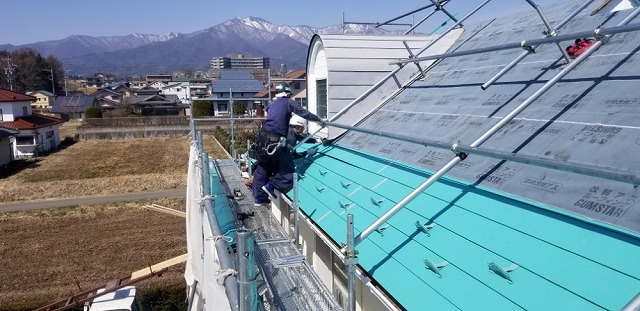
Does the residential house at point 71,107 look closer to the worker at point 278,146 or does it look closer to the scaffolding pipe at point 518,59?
the worker at point 278,146

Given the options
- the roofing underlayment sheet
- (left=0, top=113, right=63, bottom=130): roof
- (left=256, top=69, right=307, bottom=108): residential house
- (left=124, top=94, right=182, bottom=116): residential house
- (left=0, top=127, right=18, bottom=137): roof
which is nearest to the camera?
the roofing underlayment sheet

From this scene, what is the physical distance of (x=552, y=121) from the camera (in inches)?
178

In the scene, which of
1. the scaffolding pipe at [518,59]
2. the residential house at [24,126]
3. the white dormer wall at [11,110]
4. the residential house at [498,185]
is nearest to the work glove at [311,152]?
the residential house at [498,185]

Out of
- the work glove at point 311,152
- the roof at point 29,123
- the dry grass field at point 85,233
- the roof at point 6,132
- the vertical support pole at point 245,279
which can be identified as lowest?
the dry grass field at point 85,233

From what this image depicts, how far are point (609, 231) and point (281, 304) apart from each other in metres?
2.75

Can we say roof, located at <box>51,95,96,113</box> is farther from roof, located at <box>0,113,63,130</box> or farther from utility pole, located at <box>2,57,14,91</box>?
utility pole, located at <box>2,57,14,91</box>

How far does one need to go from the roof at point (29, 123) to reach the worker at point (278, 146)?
34330mm

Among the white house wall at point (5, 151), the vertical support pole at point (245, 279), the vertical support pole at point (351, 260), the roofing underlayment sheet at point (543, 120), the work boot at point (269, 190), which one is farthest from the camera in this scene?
the white house wall at point (5, 151)

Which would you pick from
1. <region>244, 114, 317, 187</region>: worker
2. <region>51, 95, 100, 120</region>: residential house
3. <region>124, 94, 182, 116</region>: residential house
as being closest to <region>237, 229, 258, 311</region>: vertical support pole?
<region>244, 114, 317, 187</region>: worker

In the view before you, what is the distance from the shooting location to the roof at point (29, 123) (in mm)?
34438

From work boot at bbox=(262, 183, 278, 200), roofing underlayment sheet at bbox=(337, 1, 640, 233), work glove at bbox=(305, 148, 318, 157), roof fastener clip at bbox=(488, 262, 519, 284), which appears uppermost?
roofing underlayment sheet at bbox=(337, 1, 640, 233)

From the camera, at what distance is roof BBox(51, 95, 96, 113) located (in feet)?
195

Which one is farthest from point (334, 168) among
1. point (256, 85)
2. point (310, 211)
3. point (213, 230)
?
point (256, 85)

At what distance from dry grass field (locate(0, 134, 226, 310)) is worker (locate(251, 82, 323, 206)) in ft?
20.2
